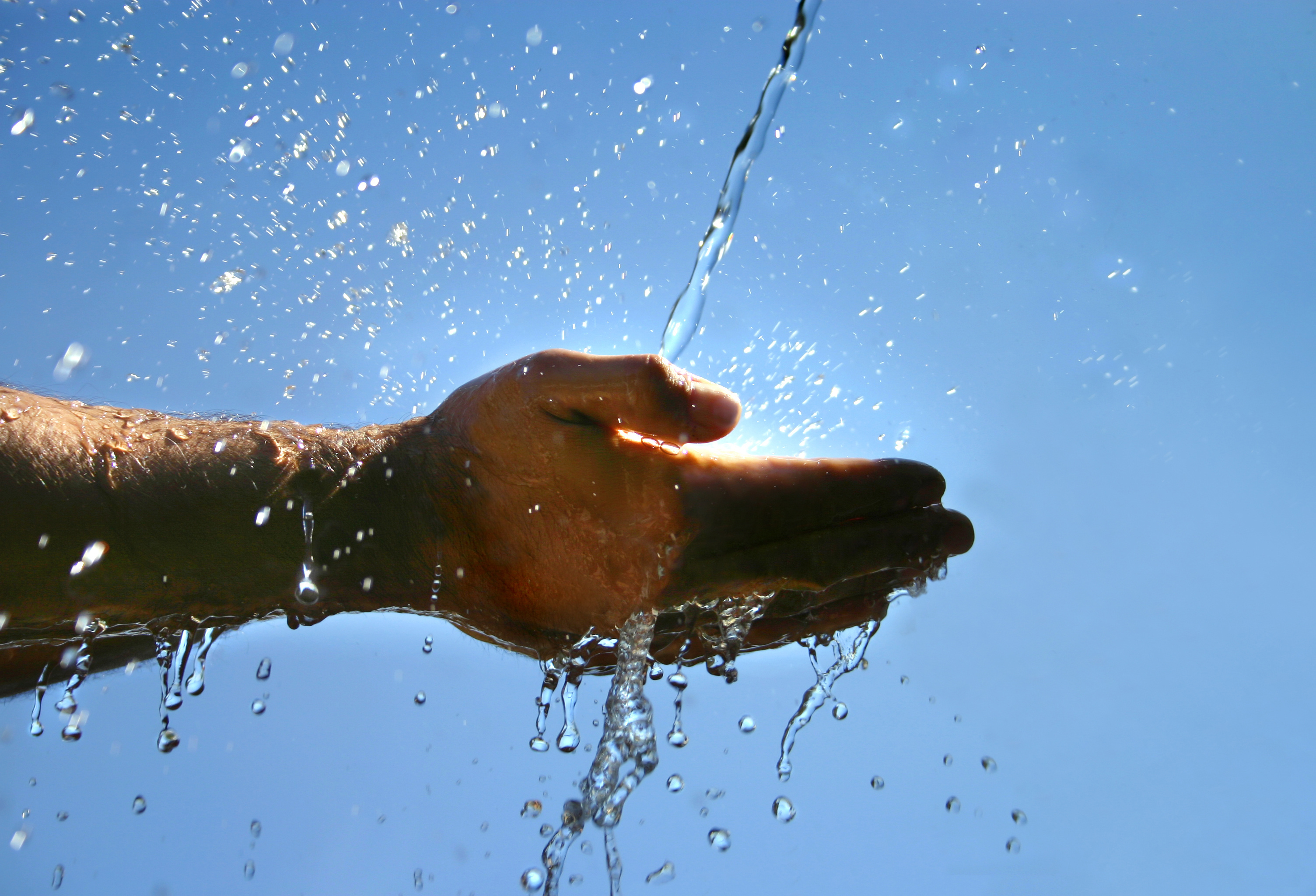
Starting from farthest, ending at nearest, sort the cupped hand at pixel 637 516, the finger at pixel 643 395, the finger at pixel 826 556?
the finger at pixel 826 556
the cupped hand at pixel 637 516
the finger at pixel 643 395

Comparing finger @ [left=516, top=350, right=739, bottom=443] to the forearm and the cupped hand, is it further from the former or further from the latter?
the forearm

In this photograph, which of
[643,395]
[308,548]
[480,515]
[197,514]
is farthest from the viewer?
[480,515]

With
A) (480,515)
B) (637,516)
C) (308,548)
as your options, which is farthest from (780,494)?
(308,548)

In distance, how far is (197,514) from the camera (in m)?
1.99

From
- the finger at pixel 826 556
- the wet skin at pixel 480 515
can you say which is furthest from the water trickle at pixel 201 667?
the finger at pixel 826 556

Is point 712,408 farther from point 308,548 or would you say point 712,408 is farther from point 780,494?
point 308,548

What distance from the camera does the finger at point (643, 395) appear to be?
1750 mm

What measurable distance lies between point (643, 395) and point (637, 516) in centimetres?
45

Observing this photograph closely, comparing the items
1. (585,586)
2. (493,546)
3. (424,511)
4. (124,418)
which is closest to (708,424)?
(585,586)

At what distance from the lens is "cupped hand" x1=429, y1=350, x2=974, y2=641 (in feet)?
6.61

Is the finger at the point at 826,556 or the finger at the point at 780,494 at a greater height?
the finger at the point at 780,494

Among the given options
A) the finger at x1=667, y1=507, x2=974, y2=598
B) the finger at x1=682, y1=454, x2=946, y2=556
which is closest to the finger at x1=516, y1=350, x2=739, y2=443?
the finger at x1=682, y1=454, x2=946, y2=556

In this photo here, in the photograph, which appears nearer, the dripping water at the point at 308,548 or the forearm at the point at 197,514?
the forearm at the point at 197,514

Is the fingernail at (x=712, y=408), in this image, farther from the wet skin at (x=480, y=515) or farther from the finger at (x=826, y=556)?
the finger at (x=826, y=556)
